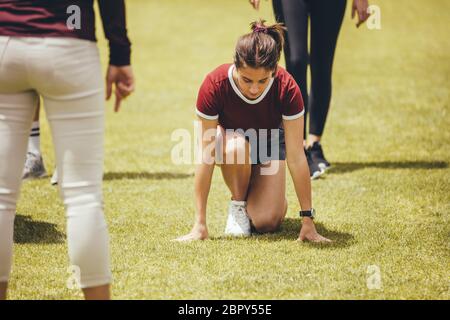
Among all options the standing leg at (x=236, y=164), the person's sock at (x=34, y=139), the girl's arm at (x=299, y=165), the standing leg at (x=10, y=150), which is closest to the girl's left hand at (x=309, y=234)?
the girl's arm at (x=299, y=165)

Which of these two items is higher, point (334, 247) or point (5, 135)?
point (5, 135)

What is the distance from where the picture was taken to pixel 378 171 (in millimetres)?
5832

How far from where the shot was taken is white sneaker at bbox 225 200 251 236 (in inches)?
166

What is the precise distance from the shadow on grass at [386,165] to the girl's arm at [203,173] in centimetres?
207

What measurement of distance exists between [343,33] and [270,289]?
38.9ft

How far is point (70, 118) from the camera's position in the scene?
2393mm

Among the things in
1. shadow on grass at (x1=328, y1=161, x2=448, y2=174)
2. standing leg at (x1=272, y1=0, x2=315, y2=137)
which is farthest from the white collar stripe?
shadow on grass at (x1=328, y1=161, x2=448, y2=174)

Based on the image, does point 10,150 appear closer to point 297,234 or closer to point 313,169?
point 297,234

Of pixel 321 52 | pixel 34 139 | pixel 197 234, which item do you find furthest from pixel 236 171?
pixel 34 139

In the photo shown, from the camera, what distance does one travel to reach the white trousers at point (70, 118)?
2.34 metres

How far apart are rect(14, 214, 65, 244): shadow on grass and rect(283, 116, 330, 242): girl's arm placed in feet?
4.51

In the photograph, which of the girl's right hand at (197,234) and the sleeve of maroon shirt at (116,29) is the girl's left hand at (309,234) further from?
the sleeve of maroon shirt at (116,29)
